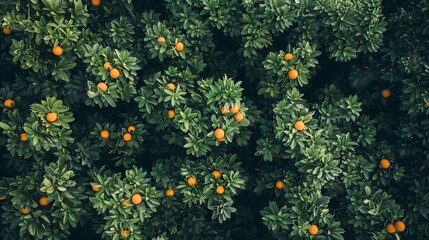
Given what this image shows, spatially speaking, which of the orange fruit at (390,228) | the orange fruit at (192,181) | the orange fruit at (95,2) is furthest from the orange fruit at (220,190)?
the orange fruit at (95,2)

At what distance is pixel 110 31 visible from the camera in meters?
3.48

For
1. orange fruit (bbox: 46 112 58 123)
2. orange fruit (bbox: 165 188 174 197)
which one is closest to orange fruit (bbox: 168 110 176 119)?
orange fruit (bbox: 165 188 174 197)

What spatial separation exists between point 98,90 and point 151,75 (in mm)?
388

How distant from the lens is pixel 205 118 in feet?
11.1

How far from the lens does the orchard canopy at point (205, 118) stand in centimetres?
332

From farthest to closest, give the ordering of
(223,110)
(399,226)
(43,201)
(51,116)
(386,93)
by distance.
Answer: (386,93) < (399,226) < (43,201) < (223,110) < (51,116)

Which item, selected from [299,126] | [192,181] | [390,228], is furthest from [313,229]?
[192,181]

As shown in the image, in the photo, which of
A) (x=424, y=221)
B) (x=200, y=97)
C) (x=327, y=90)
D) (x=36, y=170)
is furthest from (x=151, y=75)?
(x=424, y=221)

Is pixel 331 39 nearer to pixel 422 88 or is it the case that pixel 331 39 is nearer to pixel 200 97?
pixel 422 88

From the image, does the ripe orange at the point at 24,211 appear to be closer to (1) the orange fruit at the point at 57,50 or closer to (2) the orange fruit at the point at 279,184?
(1) the orange fruit at the point at 57,50

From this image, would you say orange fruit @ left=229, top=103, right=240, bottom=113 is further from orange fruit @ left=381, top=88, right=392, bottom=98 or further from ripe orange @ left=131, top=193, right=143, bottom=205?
orange fruit @ left=381, top=88, right=392, bottom=98

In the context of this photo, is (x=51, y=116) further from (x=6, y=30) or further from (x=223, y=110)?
(x=223, y=110)

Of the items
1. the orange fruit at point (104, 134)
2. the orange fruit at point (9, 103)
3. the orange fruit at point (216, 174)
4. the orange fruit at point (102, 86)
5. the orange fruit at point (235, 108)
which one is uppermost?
the orange fruit at point (102, 86)

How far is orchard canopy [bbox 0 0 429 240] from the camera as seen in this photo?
332 cm
